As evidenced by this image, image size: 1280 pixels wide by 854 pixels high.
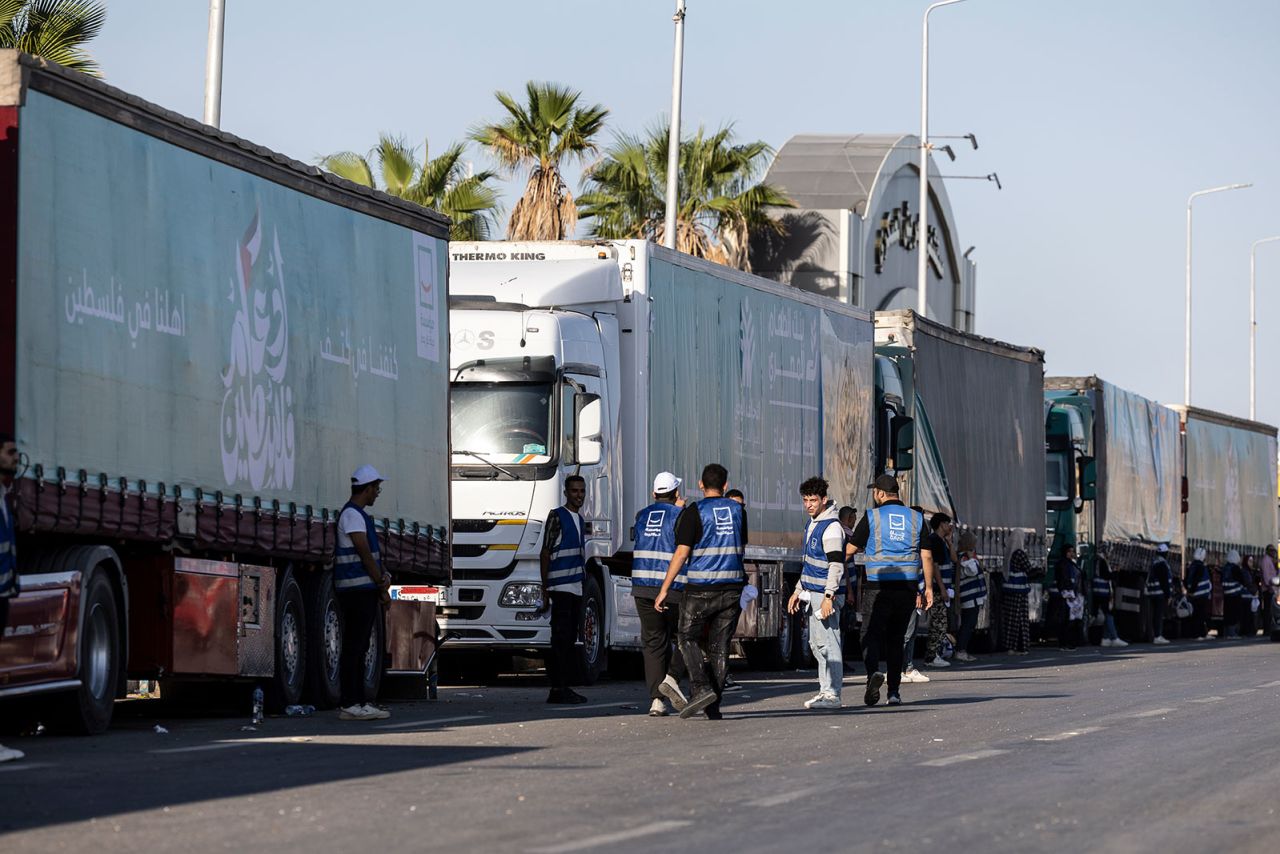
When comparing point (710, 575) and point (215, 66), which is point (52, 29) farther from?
point (710, 575)

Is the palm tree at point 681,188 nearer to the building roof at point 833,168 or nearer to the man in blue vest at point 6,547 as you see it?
the building roof at point 833,168

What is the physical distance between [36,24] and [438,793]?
62.9 ft

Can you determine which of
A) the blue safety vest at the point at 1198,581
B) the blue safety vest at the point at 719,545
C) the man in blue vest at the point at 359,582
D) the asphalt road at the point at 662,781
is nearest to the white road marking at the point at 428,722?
the asphalt road at the point at 662,781

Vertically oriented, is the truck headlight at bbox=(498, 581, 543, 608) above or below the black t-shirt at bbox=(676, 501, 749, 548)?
below

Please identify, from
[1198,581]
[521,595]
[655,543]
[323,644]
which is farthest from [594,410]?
[1198,581]

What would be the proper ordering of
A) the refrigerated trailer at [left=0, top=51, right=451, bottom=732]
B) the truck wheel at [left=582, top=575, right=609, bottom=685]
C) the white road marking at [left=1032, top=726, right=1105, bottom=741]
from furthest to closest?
1. the truck wheel at [left=582, top=575, right=609, bottom=685]
2. the white road marking at [left=1032, top=726, right=1105, bottom=741]
3. the refrigerated trailer at [left=0, top=51, right=451, bottom=732]

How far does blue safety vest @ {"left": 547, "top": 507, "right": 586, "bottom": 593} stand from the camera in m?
19.5

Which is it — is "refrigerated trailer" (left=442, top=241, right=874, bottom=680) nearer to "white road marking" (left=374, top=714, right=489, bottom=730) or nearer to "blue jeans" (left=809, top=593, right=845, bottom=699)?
"blue jeans" (left=809, top=593, right=845, bottom=699)

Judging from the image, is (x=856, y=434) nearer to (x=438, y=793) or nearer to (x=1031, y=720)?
(x=1031, y=720)

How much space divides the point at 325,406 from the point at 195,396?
7.08 feet

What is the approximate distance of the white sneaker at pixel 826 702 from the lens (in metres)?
18.7

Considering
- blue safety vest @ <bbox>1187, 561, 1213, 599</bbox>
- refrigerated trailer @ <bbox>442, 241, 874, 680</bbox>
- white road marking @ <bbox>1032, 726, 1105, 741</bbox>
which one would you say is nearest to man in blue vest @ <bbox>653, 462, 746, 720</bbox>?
white road marking @ <bbox>1032, 726, 1105, 741</bbox>

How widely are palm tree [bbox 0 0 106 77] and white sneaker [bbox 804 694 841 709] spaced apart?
43.6ft

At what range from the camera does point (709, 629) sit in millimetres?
17422
